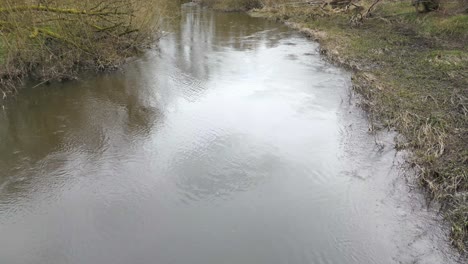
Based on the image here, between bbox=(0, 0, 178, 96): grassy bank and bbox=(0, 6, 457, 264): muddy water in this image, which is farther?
bbox=(0, 0, 178, 96): grassy bank

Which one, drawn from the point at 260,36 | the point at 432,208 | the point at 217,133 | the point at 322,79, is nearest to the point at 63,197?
the point at 217,133

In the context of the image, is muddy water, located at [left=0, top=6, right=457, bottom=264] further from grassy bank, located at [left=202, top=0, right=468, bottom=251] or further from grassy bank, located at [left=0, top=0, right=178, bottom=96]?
grassy bank, located at [left=0, top=0, right=178, bottom=96]

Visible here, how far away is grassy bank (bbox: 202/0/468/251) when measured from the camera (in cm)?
868

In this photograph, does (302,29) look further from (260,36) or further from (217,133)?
(217,133)

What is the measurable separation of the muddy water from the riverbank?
1.72ft

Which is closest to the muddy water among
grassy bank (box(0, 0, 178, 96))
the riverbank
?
the riverbank

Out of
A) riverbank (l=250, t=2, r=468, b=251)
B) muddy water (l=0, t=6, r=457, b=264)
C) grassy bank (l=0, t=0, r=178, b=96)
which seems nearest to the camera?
muddy water (l=0, t=6, r=457, b=264)

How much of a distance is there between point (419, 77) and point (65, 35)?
11984mm

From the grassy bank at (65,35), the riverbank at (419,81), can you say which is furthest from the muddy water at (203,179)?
the grassy bank at (65,35)

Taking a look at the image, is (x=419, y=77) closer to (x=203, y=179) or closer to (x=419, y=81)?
(x=419, y=81)

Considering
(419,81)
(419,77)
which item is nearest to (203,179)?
(419,81)

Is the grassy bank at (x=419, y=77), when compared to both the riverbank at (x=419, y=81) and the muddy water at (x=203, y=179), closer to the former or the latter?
the riverbank at (x=419, y=81)

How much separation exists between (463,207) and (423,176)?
135 cm

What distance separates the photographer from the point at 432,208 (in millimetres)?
8086
